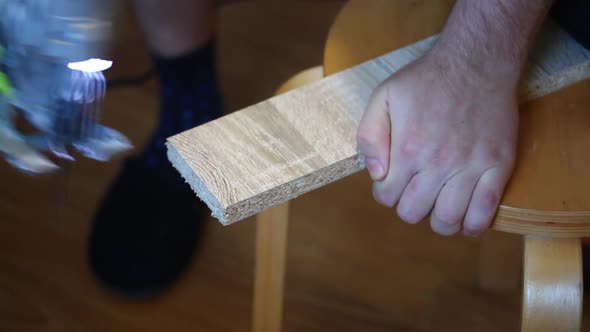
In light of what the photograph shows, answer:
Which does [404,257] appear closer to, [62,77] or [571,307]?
[571,307]

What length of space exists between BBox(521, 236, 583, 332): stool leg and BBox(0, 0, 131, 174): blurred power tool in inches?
13.3

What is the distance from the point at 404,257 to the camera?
3.40ft

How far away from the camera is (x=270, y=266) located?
2.39 feet

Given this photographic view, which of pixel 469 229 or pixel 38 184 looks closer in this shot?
pixel 469 229

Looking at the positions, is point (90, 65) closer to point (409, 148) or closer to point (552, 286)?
point (409, 148)

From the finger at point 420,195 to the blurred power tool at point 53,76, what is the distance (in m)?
0.22

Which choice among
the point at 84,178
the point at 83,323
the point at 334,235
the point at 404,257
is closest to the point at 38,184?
the point at 84,178

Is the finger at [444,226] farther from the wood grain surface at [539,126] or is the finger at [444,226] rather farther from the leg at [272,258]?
the leg at [272,258]

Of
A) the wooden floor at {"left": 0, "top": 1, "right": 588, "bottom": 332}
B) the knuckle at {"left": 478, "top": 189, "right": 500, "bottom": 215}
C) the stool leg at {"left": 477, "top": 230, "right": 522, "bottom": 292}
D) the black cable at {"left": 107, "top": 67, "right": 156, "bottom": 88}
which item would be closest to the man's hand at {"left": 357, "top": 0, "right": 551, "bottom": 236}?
the knuckle at {"left": 478, "top": 189, "right": 500, "bottom": 215}

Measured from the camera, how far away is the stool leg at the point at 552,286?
55cm

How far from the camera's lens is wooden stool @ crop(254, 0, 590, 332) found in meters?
0.54

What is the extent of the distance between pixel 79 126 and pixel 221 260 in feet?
1.95

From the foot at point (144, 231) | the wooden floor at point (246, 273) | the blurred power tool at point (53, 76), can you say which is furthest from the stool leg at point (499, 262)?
the blurred power tool at point (53, 76)

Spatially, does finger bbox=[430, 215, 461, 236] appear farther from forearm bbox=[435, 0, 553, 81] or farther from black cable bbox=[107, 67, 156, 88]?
black cable bbox=[107, 67, 156, 88]
